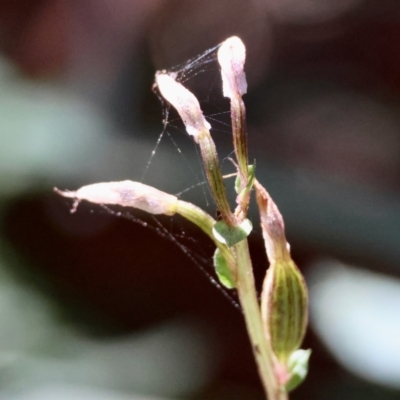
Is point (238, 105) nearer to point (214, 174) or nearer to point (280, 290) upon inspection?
point (214, 174)

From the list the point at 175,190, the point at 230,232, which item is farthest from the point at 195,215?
the point at 175,190

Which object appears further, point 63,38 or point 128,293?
point 63,38

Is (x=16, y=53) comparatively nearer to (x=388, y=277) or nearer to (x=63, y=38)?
(x=63, y=38)

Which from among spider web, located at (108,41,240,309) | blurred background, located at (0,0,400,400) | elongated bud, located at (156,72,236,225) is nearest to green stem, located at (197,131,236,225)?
elongated bud, located at (156,72,236,225)

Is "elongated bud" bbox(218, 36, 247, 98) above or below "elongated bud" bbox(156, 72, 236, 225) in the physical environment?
above

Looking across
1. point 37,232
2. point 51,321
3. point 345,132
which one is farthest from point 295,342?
point 345,132

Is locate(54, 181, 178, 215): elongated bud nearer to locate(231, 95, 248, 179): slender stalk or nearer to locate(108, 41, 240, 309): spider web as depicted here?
locate(231, 95, 248, 179): slender stalk
